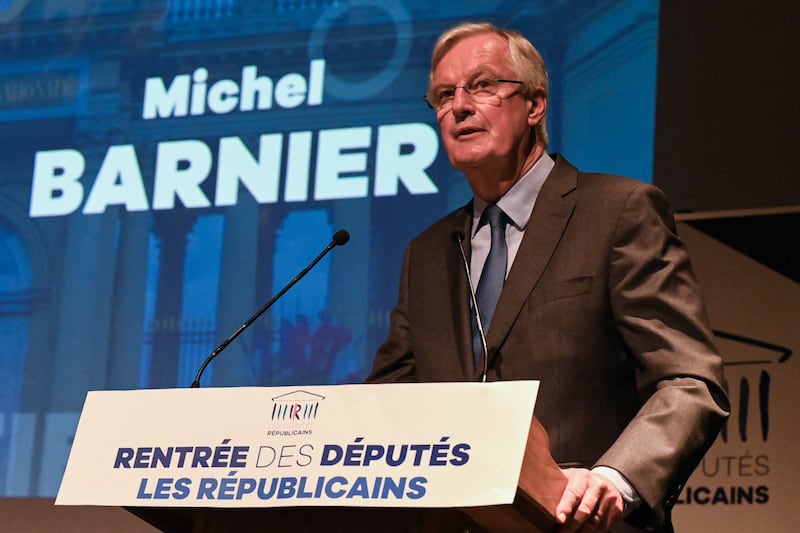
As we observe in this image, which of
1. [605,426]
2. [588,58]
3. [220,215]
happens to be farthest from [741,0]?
[605,426]

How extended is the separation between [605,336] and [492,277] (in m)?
0.28

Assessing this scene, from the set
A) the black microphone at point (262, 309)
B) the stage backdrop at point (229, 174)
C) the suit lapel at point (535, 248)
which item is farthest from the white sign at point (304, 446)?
the stage backdrop at point (229, 174)

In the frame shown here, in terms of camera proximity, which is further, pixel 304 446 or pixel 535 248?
pixel 535 248

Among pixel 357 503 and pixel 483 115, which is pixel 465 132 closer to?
pixel 483 115

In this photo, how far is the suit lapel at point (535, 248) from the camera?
2.21m

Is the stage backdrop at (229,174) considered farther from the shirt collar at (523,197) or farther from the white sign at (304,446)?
the white sign at (304,446)

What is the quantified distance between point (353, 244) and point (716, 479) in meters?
1.47

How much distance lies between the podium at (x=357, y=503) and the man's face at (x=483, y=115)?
35.3 inches

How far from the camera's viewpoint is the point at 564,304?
86.4 inches

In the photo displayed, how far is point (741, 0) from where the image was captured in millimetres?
4012

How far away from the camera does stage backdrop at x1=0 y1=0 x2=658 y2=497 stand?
4.00 meters

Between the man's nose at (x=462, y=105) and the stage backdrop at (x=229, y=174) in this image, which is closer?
the man's nose at (x=462, y=105)

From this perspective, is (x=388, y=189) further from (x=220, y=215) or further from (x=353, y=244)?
(x=220, y=215)

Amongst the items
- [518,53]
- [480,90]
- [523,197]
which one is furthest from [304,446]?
[518,53]
